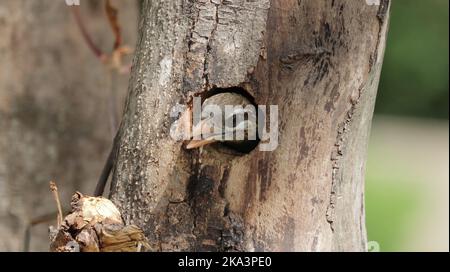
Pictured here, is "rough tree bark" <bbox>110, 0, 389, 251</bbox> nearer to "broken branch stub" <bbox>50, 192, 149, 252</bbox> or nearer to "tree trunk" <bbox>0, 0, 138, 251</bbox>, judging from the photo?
"broken branch stub" <bbox>50, 192, 149, 252</bbox>

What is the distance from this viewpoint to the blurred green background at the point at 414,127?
15.2 feet

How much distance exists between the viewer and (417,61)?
649cm

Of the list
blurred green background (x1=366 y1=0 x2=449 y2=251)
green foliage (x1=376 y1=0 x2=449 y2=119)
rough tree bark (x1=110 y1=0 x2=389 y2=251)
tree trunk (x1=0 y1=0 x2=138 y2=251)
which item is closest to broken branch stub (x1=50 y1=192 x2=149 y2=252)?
rough tree bark (x1=110 y1=0 x2=389 y2=251)

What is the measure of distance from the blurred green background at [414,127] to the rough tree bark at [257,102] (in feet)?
9.76

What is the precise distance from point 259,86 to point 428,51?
5281mm

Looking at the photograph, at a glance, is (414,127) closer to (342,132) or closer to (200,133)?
(342,132)

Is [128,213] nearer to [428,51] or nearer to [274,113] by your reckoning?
[274,113]

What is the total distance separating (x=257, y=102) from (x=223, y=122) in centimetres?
8

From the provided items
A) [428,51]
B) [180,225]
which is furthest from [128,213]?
[428,51]

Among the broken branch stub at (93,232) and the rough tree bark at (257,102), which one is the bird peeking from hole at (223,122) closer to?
the rough tree bark at (257,102)

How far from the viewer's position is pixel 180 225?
1.43m

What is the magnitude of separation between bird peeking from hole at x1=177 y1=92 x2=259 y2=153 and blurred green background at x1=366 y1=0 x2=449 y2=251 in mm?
→ 3079

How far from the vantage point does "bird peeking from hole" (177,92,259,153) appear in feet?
4.52

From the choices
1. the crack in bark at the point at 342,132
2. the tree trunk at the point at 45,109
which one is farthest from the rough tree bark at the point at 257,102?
the tree trunk at the point at 45,109
